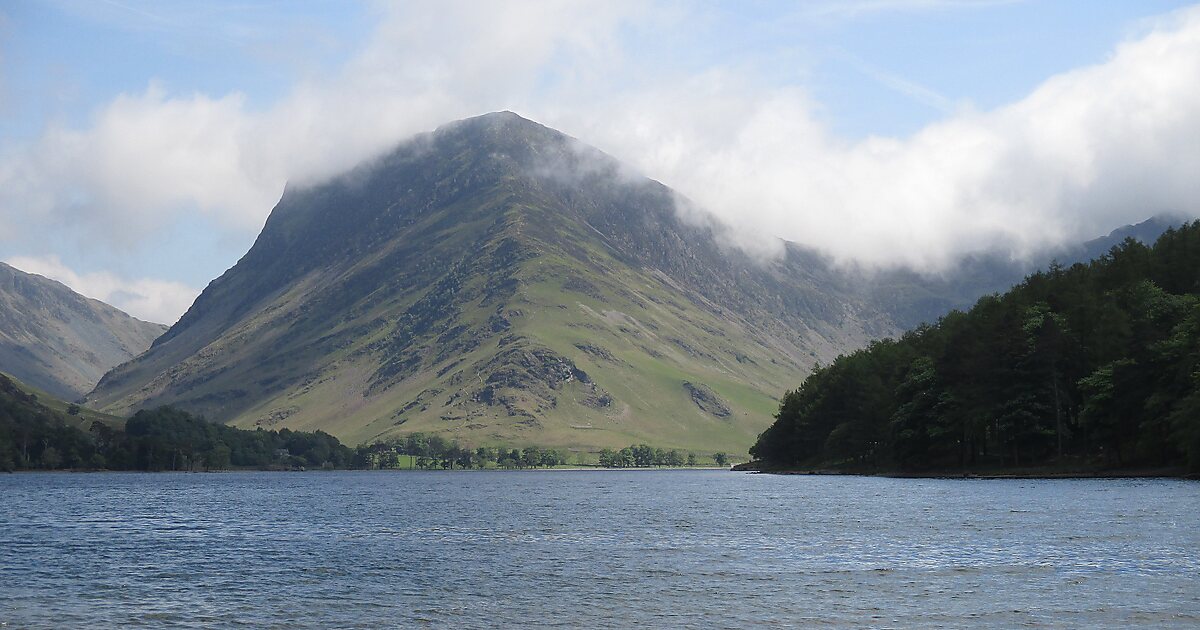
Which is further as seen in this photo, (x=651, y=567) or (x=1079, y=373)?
(x=1079, y=373)

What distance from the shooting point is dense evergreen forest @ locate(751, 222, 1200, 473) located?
13938 cm

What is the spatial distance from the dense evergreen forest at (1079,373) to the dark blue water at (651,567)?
1360cm

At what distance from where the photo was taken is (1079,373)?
160 metres

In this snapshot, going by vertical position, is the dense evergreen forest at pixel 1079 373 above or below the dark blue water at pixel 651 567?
above

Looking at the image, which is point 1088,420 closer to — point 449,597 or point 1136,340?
point 1136,340

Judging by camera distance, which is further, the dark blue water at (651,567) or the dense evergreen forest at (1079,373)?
the dense evergreen forest at (1079,373)

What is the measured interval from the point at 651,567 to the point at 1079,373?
10688 centimetres

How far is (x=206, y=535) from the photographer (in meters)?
109

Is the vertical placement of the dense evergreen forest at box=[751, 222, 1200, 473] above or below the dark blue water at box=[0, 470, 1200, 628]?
above

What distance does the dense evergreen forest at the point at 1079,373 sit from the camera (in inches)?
5487

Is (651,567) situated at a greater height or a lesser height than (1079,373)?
lesser

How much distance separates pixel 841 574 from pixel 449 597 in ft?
75.4

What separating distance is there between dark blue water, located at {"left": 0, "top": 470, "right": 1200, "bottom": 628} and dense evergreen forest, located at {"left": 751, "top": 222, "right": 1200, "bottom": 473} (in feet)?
44.6

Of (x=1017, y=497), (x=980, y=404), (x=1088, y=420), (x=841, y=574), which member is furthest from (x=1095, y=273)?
(x=841, y=574)
